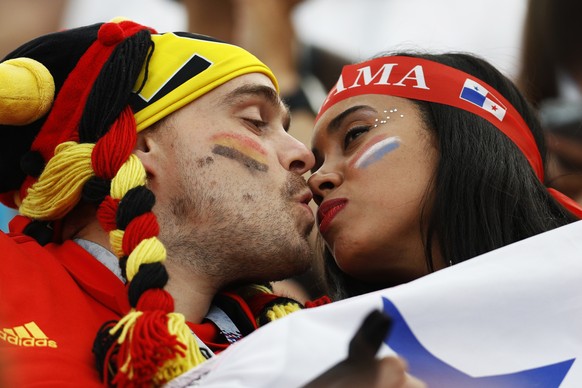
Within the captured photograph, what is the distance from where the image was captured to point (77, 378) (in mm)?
2244

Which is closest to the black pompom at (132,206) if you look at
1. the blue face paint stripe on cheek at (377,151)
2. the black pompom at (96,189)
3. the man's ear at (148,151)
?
the black pompom at (96,189)

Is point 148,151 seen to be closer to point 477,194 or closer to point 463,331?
point 477,194

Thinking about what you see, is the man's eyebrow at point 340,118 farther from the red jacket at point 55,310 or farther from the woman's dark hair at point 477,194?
the red jacket at point 55,310

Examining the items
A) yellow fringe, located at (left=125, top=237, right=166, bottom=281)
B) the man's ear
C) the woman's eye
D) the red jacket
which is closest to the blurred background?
the woman's eye

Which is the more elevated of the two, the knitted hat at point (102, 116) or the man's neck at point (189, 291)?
the knitted hat at point (102, 116)

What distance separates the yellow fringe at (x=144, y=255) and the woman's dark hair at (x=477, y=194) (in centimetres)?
81

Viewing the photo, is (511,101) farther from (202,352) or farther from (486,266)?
(202,352)

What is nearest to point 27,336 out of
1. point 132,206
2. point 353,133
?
point 132,206

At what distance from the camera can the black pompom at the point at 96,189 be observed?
8.78 ft

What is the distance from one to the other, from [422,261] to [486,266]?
2.27 feet

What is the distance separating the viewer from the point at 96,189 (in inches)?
106

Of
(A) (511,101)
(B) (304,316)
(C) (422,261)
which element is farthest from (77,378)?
(A) (511,101)

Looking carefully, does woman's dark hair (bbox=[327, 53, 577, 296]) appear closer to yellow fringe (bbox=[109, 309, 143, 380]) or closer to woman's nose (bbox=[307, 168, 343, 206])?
woman's nose (bbox=[307, 168, 343, 206])

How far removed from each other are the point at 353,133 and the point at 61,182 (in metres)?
0.92
